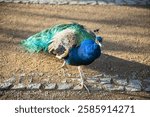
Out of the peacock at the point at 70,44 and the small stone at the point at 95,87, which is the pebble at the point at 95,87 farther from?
the peacock at the point at 70,44

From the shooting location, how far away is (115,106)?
→ 16.1 feet

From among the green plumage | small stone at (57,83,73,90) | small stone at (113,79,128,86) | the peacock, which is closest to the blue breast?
the peacock

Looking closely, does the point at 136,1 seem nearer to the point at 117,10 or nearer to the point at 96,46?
the point at 117,10

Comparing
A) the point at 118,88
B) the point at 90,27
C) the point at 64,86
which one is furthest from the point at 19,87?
the point at 90,27

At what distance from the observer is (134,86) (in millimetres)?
→ 5566

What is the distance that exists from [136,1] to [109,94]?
5.58 metres

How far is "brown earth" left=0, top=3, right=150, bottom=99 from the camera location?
5695mm

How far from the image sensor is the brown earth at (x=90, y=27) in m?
5.70

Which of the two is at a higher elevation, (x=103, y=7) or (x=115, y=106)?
(x=103, y=7)

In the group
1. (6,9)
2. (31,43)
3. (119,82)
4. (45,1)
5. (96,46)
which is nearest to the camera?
(96,46)

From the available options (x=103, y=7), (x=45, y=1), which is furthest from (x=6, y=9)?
(x=103, y=7)

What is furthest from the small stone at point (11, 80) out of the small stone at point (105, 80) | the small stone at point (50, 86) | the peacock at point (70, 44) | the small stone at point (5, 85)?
the small stone at point (105, 80)

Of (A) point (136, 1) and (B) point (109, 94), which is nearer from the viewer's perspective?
(B) point (109, 94)

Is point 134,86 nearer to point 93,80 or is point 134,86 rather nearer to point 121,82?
point 121,82
